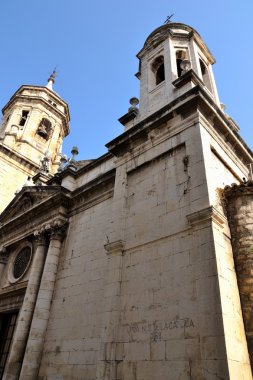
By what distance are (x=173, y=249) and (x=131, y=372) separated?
2.70 meters

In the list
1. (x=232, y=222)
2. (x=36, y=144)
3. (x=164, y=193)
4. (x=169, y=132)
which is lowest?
(x=232, y=222)

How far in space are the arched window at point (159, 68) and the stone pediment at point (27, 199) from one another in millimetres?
6456

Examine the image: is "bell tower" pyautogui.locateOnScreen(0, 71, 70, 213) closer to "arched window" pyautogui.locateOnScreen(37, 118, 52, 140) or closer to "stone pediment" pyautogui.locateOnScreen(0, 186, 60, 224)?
"arched window" pyautogui.locateOnScreen(37, 118, 52, 140)

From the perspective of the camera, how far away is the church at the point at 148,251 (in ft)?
19.4

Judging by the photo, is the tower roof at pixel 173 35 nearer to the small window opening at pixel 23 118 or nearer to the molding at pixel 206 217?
the molding at pixel 206 217

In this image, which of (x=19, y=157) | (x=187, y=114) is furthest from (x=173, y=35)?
(x=19, y=157)

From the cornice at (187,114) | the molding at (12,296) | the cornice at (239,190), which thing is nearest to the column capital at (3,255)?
the molding at (12,296)

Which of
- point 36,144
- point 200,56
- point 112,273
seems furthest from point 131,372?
point 36,144

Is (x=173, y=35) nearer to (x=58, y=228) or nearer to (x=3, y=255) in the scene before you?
(x=58, y=228)

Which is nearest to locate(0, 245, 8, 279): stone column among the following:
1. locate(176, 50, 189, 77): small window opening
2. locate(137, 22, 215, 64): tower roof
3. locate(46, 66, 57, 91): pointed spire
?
locate(137, 22, 215, 64): tower roof

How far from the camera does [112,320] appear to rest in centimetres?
716

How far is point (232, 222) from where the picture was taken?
743 cm

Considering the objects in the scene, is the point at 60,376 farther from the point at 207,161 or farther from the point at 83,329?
the point at 207,161

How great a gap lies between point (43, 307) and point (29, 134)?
15509 millimetres
